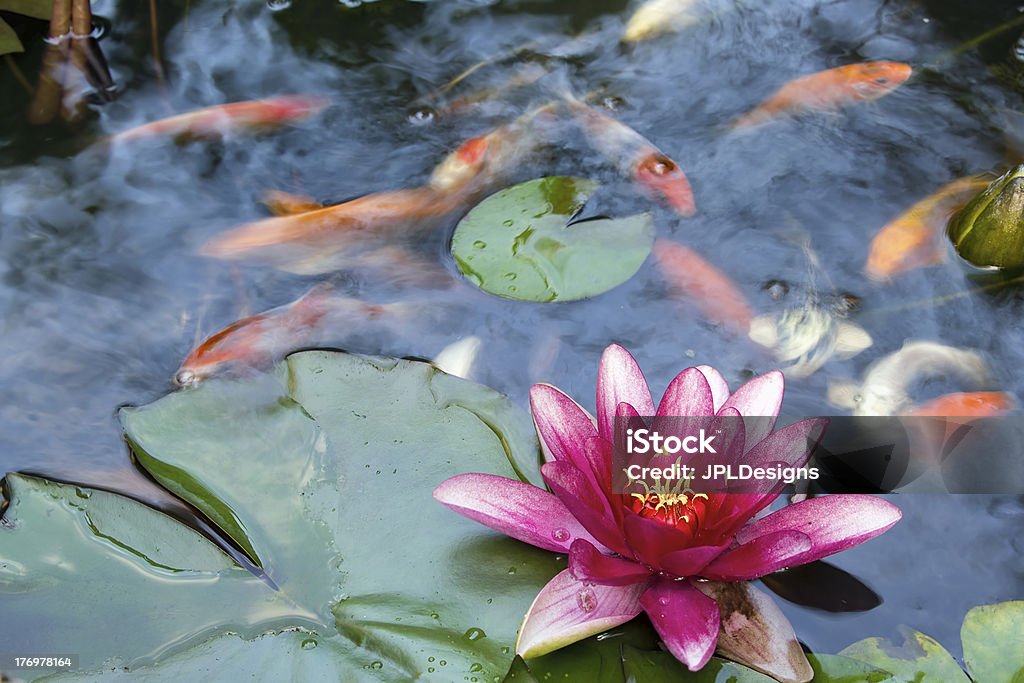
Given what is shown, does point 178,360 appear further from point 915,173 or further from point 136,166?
point 915,173

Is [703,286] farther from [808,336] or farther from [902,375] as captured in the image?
[902,375]

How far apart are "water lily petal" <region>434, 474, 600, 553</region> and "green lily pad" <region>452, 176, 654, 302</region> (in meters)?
0.62

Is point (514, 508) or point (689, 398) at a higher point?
point (689, 398)

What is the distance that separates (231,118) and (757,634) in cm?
195

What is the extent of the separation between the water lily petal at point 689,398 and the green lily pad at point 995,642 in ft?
1.85

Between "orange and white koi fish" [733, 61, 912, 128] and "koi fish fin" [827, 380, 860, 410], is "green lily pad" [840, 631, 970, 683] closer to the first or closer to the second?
"koi fish fin" [827, 380, 860, 410]

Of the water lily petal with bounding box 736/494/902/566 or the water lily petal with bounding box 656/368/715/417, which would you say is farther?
the water lily petal with bounding box 656/368/715/417

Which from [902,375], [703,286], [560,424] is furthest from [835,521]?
[703,286]

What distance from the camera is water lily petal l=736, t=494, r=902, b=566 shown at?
1325 millimetres

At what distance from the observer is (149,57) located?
2.62 metres

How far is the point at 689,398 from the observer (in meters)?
1.44

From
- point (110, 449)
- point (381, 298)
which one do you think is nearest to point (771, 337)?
point (381, 298)

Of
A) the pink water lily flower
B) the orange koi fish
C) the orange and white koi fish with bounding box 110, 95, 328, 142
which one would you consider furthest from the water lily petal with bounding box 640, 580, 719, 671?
the orange and white koi fish with bounding box 110, 95, 328, 142

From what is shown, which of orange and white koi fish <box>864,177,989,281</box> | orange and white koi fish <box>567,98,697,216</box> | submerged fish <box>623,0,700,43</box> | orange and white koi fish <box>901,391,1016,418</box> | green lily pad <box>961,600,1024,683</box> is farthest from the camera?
submerged fish <box>623,0,700,43</box>
